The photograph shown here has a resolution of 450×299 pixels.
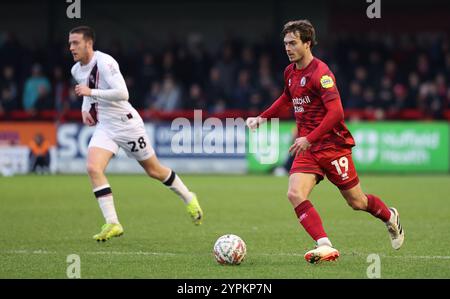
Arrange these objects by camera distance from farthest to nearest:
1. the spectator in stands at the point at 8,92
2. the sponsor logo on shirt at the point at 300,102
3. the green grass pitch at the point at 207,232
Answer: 1. the spectator in stands at the point at 8,92
2. the sponsor logo on shirt at the point at 300,102
3. the green grass pitch at the point at 207,232

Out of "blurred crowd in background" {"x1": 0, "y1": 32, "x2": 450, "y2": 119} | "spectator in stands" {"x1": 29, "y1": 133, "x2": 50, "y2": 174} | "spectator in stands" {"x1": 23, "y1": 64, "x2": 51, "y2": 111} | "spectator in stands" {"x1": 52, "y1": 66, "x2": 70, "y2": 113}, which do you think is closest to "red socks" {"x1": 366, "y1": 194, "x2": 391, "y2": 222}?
"blurred crowd in background" {"x1": 0, "y1": 32, "x2": 450, "y2": 119}

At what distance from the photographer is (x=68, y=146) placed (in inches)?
A: 851

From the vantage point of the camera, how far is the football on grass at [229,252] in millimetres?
7973

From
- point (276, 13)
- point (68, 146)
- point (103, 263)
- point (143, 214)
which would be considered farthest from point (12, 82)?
point (103, 263)

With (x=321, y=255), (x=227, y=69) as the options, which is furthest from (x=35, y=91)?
(x=321, y=255)

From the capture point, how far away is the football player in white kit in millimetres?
9828

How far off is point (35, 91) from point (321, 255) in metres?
17.2

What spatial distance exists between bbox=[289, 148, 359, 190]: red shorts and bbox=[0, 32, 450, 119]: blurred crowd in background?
1393cm

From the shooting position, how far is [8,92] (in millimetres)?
24109

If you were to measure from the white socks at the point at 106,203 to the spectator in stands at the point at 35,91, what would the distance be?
45.6 ft

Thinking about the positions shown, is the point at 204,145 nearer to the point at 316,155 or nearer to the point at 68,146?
the point at 68,146

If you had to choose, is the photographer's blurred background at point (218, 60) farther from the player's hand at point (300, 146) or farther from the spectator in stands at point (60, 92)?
the player's hand at point (300, 146)

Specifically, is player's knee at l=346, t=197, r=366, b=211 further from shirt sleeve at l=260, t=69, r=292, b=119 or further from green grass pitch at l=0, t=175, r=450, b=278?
Result: shirt sleeve at l=260, t=69, r=292, b=119

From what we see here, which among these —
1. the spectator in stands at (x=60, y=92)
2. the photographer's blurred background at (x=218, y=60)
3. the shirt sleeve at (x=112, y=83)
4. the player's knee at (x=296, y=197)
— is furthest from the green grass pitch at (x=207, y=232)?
the spectator in stands at (x=60, y=92)
